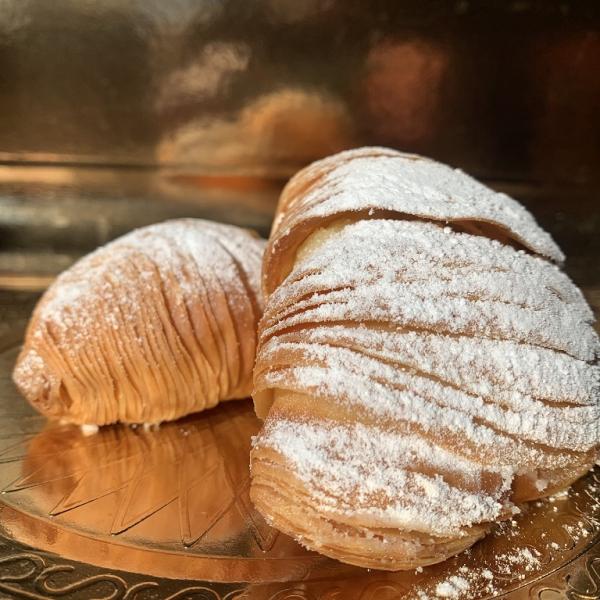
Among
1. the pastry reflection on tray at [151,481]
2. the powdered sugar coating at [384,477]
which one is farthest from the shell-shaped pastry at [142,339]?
→ the powdered sugar coating at [384,477]

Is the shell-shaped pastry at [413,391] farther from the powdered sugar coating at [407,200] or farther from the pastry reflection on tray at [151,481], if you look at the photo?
the pastry reflection on tray at [151,481]

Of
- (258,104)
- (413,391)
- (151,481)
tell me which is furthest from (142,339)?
(258,104)

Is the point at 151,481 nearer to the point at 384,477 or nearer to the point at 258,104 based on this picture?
the point at 384,477

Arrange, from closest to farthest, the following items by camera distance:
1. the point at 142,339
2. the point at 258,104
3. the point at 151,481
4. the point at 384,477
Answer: the point at 384,477, the point at 151,481, the point at 142,339, the point at 258,104

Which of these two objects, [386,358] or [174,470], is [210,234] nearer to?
[174,470]

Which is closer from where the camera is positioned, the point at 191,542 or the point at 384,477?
the point at 384,477

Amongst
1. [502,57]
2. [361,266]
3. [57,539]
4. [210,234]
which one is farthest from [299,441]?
[502,57]
